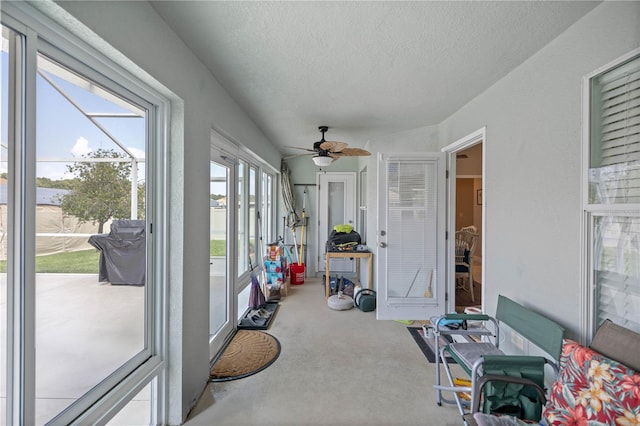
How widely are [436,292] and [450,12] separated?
9.56 feet

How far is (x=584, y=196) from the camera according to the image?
1455 mm

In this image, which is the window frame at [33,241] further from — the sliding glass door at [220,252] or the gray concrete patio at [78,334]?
the sliding glass door at [220,252]

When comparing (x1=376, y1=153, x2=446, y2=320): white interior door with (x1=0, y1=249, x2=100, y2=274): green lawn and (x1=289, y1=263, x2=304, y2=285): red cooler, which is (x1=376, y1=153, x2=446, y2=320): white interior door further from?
(x1=0, y1=249, x2=100, y2=274): green lawn

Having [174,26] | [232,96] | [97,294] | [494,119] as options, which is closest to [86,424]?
[97,294]

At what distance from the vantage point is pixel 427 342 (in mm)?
2846

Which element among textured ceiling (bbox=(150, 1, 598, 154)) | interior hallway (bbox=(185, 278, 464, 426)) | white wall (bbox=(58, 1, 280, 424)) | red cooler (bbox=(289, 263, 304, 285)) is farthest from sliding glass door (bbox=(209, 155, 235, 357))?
red cooler (bbox=(289, 263, 304, 285))

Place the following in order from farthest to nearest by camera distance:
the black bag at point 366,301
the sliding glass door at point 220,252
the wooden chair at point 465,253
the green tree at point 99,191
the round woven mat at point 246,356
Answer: the wooden chair at point 465,253 < the black bag at point 366,301 < the sliding glass door at point 220,252 < the round woven mat at point 246,356 < the green tree at point 99,191

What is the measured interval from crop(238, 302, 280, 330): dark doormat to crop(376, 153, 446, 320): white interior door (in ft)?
4.95

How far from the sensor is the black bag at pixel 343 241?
4348 mm

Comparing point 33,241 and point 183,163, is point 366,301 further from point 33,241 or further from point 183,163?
point 33,241

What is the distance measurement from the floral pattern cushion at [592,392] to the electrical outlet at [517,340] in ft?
2.55

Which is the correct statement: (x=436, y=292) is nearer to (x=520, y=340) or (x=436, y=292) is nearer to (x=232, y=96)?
(x=520, y=340)

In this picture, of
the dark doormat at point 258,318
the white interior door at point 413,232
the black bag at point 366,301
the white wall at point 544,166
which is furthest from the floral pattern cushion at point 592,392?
the dark doormat at point 258,318

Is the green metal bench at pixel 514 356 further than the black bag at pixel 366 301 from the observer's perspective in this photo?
No
